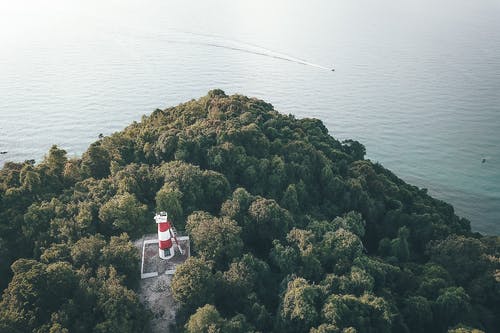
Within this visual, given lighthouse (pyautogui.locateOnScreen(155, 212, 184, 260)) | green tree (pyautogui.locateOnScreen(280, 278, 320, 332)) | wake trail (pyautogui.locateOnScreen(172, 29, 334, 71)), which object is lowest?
green tree (pyautogui.locateOnScreen(280, 278, 320, 332))

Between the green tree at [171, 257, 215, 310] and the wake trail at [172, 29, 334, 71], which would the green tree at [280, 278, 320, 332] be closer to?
the green tree at [171, 257, 215, 310]

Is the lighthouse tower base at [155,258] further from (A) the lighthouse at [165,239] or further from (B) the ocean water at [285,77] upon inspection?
(B) the ocean water at [285,77]

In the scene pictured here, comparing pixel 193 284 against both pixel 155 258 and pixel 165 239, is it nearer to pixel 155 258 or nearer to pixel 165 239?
pixel 165 239

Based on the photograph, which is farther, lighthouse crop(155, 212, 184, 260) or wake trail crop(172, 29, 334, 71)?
Answer: wake trail crop(172, 29, 334, 71)

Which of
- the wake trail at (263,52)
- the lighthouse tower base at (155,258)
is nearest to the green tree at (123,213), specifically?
the lighthouse tower base at (155,258)

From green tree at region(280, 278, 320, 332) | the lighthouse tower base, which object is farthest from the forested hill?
the lighthouse tower base

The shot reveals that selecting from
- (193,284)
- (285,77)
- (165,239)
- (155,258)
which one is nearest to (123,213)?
(155,258)
